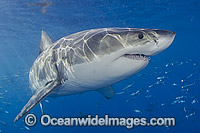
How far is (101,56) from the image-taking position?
2676 millimetres

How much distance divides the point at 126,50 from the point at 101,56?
43 centimetres

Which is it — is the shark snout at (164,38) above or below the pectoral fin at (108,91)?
below

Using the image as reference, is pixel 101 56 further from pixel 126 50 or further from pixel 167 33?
pixel 167 33

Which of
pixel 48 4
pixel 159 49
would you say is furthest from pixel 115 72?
pixel 48 4

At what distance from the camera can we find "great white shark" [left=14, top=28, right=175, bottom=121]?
2404 mm

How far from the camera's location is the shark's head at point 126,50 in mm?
2354

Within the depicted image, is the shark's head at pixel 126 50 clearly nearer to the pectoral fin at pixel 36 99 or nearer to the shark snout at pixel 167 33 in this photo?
the shark snout at pixel 167 33

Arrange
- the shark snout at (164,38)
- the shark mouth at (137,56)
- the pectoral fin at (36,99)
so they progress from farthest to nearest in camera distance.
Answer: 1. the pectoral fin at (36,99)
2. the shark mouth at (137,56)
3. the shark snout at (164,38)

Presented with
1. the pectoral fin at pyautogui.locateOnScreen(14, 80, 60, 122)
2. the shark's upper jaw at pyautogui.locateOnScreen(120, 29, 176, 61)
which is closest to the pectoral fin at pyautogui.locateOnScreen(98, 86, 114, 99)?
the pectoral fin at pyautogui.locateOnScreen(14, 80, 60, 122)

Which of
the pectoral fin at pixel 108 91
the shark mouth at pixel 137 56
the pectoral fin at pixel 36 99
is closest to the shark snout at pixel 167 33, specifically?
the shark mouth at pixel 137 56

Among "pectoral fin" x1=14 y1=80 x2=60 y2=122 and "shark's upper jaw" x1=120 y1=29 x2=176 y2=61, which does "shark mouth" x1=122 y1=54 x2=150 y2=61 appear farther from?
"pectoral fin" x1=14 y1=80 x2=60 y2=122

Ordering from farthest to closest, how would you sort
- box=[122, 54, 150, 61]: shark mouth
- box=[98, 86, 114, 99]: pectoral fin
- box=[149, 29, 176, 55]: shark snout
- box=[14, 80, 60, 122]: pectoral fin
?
box=[98, 86, 114, 99]: pectoral fin → box=[14, 80, 60, 122]: pectoral fin → box=[122, 54, 150, 61]: shark mouth → box=[149, 29, 176, 55]: shark snout

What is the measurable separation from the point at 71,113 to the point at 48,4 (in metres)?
14.9

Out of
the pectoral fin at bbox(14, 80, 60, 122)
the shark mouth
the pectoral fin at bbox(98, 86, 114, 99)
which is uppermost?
the pectoral fin at bbox(98, 86, 114, 99)
